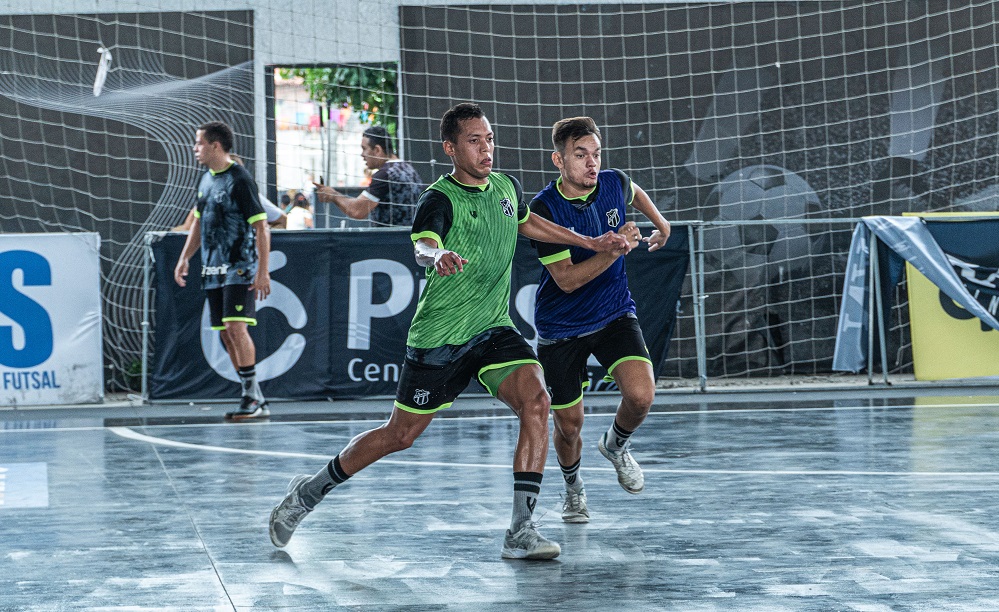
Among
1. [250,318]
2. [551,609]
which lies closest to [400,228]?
[250,318]

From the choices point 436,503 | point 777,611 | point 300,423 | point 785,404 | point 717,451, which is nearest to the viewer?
point 777,611

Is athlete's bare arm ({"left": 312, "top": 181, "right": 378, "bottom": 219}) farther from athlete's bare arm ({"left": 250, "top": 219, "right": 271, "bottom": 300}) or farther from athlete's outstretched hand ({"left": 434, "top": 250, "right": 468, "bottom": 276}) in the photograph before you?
athlete's outstretched hand ({"left": 434, "top": 250, "right": 468, "bottom": 276})

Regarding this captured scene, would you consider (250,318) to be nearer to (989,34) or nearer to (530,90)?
(530,90)

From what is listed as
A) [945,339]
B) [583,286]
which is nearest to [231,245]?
[583,286]

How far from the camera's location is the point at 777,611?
4320mm

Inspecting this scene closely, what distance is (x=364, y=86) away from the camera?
15391mm

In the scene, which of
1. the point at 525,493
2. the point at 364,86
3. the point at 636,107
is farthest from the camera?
the point at 364,86

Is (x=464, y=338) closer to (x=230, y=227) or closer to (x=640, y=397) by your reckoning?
(x=640, y=397)

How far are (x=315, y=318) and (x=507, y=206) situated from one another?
6.93 m

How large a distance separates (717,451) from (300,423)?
12.5ft

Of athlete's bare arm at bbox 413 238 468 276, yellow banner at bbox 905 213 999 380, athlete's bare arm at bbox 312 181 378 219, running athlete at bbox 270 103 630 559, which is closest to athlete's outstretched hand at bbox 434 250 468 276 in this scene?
athlete's bare arm at bbox 413 238 468 276

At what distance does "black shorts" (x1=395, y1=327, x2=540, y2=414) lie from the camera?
5547 mm

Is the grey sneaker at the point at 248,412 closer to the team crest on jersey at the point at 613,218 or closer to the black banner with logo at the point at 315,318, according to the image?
the black banner with logo at the point at 315,318

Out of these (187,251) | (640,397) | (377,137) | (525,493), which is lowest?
(525,493)
